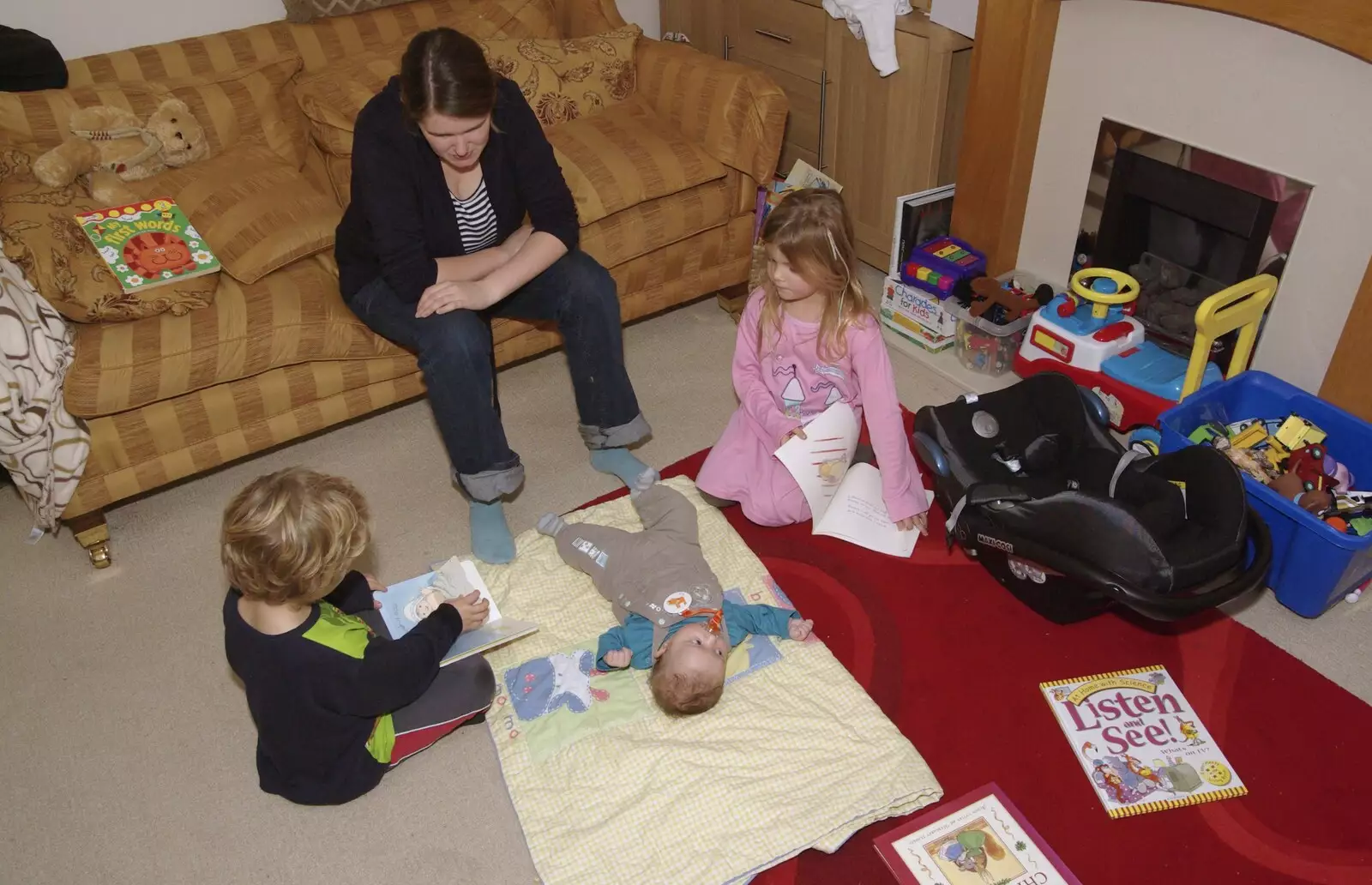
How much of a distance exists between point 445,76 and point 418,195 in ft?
1.17

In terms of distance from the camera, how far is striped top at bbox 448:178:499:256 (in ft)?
7.18

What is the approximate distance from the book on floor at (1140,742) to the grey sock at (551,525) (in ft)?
3.47

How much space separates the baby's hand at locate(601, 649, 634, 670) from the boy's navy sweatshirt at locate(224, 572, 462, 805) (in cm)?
29

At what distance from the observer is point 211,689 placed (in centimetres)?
198

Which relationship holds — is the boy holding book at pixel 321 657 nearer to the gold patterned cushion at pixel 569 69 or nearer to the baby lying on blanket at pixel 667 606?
the baby lying on blanket at pixel 667 606

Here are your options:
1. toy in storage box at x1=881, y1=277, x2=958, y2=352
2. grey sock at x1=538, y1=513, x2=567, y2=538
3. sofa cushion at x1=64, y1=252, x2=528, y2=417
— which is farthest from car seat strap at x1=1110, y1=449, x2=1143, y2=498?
sofa cushion at x1=64, y1=252, x2=528, y2=417

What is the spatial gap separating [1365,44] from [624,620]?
6.14 ft

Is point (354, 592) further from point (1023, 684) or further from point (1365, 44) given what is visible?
point (1365, 44)

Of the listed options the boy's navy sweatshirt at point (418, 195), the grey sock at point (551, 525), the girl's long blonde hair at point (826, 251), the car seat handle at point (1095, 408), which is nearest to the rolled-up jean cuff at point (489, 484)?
the grey sock at point (551, 525)

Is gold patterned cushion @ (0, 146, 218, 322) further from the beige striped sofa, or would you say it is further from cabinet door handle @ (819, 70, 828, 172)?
cabinet door handle @ (819, 70, 828, 172)

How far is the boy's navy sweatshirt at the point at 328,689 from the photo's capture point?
1.55m

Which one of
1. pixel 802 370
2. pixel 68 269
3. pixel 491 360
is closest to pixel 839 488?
pixel 802 370

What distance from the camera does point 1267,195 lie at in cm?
227

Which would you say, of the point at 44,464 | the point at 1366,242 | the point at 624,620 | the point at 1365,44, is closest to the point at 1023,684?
the point at 624,620
